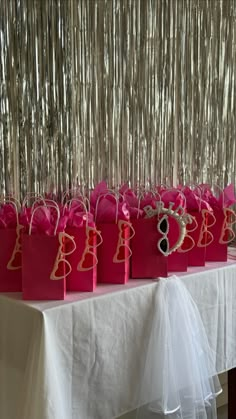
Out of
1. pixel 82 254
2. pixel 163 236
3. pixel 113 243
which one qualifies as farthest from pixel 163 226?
pixel 82 254

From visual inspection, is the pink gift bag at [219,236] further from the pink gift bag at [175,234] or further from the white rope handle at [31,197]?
the white rope handle at [31,197]

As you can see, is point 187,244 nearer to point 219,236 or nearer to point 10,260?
point 219,236

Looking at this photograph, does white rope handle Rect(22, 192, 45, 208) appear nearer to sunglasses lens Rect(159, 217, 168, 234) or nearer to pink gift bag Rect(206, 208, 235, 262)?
sunglasses lens Rect(159, 217, 168, 234)

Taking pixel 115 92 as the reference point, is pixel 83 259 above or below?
below

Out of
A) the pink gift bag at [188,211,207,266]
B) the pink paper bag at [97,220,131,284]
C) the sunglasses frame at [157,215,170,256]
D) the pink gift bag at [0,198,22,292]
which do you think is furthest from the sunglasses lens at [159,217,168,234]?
the pink gift bag at [0,198,22,292]

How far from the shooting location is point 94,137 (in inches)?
79.1

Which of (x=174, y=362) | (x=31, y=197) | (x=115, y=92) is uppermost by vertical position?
(x=115, y=92)

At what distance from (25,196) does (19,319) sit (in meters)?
0.56

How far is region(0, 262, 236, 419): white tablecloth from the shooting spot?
50.3 inches

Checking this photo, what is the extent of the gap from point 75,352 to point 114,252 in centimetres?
32

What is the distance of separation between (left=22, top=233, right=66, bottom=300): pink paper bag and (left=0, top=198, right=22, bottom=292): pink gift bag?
3.1 inches

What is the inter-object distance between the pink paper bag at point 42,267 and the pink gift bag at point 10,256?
3.1 inches

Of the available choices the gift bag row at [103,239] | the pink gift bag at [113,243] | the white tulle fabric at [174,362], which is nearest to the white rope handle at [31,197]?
the gift bag row at [103,239]

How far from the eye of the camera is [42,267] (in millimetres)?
1361
